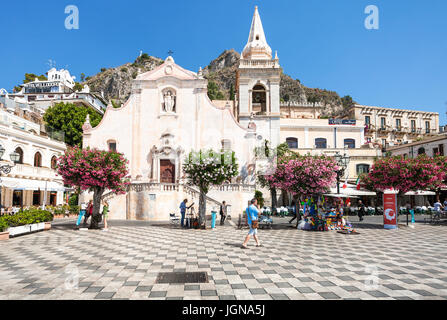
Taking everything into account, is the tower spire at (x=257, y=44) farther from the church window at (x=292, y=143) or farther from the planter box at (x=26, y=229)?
the planter box at (x=26, y=229)

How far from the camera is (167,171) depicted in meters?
31.3

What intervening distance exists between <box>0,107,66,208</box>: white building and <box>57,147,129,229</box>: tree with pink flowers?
31.3ft

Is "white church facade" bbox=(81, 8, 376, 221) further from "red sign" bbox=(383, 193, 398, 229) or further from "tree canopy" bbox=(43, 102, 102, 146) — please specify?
"tree canopy" bbox=(43, 102, 102, 146)

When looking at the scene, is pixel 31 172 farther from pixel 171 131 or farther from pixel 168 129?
pixel 171 131

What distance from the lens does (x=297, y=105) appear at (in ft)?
208

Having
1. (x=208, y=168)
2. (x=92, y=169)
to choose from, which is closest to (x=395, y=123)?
(x=208, y=168)

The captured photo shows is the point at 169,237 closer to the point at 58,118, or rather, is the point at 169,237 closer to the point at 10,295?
the point at 10,295

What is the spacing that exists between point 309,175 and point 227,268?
36.2ft

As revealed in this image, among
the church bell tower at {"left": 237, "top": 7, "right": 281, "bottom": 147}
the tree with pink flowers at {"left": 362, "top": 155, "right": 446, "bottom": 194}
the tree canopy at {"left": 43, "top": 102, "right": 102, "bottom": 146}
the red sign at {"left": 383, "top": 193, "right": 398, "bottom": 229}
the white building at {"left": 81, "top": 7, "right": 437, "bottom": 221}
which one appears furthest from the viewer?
the tree canopy at {"left": 43, "top": 102, "right": 102, "bottom": 146}

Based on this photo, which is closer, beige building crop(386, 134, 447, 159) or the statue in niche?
the statue in niche

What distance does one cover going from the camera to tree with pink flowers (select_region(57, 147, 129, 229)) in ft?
59.2

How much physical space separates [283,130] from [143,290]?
42.2 meters

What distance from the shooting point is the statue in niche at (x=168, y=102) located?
1271 inches

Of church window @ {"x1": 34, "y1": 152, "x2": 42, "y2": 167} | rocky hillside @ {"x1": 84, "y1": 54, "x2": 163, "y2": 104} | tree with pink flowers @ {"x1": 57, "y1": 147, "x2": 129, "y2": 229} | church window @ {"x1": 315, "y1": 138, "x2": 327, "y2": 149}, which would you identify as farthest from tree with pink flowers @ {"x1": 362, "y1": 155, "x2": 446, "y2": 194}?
rocky hillside @ {"x1": 84, "y1": 54, "x2": 163, "y2": 104}
